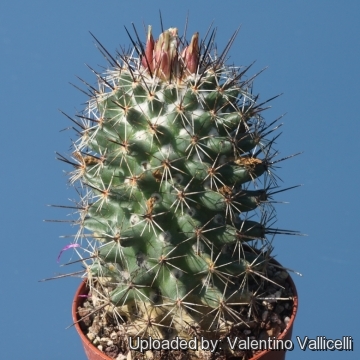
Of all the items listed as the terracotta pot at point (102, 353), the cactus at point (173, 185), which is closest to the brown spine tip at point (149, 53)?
the cactus at point (173, 185)

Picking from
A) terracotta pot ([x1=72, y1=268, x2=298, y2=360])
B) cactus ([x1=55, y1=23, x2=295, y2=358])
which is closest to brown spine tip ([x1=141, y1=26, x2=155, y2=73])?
cactus ([x1=55, y1=23, x2=295, y2=358])

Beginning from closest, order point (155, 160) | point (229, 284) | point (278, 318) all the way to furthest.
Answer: point (155, 160)
point (229, 284)
point (278, 318)

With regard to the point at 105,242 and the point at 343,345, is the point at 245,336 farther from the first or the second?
the point at 105,242

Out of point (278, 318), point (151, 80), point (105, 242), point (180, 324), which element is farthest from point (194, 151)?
point (278, 318)

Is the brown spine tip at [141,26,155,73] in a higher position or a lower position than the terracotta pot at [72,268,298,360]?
higher

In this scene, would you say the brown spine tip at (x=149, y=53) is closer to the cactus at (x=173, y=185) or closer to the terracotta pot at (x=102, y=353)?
the cactus at (x=173, y=185)

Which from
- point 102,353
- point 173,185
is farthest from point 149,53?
point 102,353

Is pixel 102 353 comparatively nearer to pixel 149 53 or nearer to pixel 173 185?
pixel 173 185

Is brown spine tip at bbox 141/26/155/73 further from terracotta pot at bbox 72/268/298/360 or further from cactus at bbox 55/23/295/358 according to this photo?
terracotta pot at bbox 72/268/298/360

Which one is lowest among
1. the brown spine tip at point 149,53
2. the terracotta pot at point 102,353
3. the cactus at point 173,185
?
the terracotta pot at point 102,353
